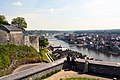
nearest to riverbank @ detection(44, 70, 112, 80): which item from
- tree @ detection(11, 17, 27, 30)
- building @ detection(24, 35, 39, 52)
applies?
building @ detection(24, 35, 39, 52)

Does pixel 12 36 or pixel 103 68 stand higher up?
pixel 12 36

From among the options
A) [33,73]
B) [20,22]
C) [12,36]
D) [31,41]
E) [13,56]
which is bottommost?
[13,56]

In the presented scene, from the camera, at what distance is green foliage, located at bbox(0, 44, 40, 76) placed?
18203 mm

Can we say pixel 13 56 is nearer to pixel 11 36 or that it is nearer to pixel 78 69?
pixel 11 36

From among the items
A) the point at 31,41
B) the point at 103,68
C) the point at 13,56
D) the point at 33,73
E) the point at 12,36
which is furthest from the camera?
the point at 31,41

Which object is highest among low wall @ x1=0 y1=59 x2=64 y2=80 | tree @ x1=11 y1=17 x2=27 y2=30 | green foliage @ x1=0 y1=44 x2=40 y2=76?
tree @ x1=11 y1=17 x2=27 y2=30

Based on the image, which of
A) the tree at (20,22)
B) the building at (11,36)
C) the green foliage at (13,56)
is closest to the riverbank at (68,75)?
the green foliage at (13,56)

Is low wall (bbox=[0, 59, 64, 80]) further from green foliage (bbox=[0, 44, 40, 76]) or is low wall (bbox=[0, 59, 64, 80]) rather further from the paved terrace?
green foliage (bbox=[0, 44, 40, 76])

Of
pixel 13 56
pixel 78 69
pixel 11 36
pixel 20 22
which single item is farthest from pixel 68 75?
pixel 20 22

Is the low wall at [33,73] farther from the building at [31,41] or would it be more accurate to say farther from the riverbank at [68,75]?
the building at [31,41]

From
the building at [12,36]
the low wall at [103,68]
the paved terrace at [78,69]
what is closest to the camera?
the paved terrace at [78,69]

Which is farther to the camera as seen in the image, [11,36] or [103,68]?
[11,36]

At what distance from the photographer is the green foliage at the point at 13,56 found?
18203mm

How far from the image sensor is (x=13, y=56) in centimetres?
2105
